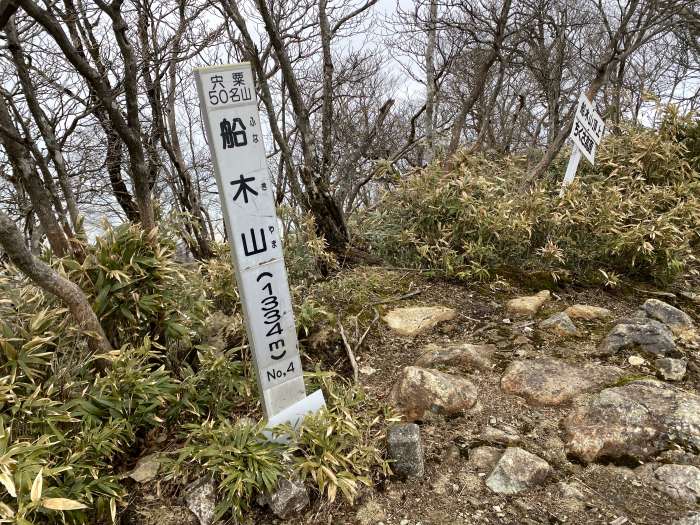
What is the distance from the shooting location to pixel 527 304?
3.67 m

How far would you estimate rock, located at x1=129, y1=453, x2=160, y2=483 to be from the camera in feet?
7.32

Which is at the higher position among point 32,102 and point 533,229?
point 32,102

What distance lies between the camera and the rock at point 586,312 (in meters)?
3.55

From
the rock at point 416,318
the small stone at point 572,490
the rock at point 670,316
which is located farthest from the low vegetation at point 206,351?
the small stone at point 572,490

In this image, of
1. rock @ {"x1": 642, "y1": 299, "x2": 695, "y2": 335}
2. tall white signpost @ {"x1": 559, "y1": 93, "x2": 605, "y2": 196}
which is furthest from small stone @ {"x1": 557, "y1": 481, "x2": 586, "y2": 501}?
tall white signpost @ {"x1": 559, "y1": 93, "x2": 605, "y2": 196}

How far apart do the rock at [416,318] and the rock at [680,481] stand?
1724mm

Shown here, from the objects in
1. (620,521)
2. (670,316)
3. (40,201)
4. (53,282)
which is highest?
(40,201)

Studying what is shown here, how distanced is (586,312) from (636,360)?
65cm

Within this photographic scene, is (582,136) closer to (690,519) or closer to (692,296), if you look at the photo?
(692,296)

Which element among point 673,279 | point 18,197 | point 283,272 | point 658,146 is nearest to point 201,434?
point 283,272

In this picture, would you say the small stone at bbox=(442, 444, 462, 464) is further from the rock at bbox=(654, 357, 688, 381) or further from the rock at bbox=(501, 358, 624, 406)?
the rock at bbox=(654, 357, 688, 381)

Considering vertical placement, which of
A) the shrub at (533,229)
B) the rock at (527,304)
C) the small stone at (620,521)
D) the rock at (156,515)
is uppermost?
the shrub at (533,229)

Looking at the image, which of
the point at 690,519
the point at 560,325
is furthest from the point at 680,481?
the point at 560,325

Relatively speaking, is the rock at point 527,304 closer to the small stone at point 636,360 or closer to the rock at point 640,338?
the rock at point 640,338
